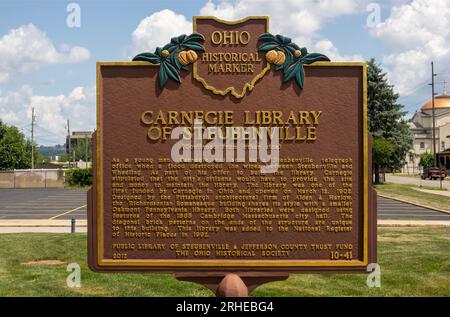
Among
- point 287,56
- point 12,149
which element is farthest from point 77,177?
point 287,56

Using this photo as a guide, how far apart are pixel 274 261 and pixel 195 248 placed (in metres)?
1.20

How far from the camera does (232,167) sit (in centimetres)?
693

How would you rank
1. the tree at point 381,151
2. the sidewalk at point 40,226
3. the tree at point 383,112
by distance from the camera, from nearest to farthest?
the sidewalk at point 40,226
the tree at point 381,151
the tree at point 383,112

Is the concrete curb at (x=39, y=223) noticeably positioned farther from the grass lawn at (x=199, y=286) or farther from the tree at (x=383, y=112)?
the tree at (x=383, y=112)

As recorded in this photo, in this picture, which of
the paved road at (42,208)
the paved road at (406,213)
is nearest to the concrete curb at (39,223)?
the paved road at (42,208)

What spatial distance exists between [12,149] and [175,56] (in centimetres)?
5533

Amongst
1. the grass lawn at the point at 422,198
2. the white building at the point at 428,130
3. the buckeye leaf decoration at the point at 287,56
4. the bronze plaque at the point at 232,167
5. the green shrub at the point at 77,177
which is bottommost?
the grass lawn at the point at 422,198

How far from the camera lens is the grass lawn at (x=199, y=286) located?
9.92m

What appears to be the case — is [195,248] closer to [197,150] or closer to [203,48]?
[197,150]

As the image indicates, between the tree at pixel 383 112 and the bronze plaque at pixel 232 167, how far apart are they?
41.3 m

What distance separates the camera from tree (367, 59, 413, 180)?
46312 millimetres

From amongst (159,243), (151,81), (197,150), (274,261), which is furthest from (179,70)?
(274,261)

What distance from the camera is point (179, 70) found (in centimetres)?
699

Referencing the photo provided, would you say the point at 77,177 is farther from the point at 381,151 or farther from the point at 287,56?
the point at 287,56
